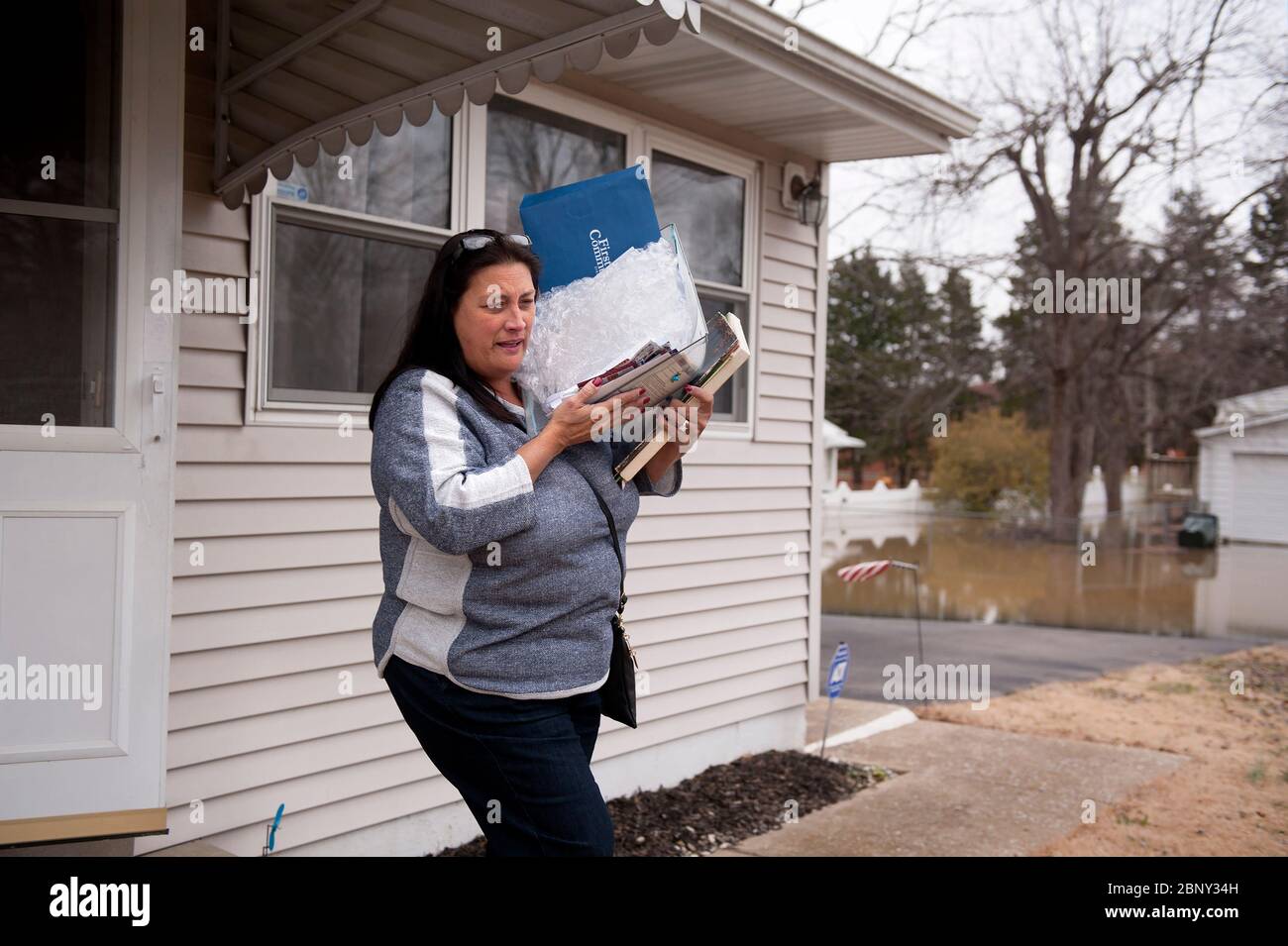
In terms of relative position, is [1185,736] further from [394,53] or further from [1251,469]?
[1251,469]

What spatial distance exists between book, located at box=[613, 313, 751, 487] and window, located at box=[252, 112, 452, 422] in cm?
176

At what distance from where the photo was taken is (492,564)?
212 cm

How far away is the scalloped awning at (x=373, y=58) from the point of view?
8.89ft

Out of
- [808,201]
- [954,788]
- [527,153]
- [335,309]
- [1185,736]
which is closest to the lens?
[335,309]

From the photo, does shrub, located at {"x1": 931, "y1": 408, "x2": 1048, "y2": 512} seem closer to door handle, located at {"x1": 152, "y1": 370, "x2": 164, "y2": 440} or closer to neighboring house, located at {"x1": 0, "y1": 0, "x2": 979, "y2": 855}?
neighboring house, located at {"x1": 0, "y1": 0, "x2": 979, "y2": 855}

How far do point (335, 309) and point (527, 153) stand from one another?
4.11ft

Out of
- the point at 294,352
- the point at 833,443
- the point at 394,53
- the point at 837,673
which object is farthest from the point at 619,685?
the point at 833,443

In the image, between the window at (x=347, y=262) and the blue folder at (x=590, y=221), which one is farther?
the window at (x=347, y=262)

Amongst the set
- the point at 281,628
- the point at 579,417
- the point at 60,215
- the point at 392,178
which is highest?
the point at 392,178

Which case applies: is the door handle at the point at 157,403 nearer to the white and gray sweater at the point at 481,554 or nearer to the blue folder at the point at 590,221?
the white and gray sweater at the point at 481,554

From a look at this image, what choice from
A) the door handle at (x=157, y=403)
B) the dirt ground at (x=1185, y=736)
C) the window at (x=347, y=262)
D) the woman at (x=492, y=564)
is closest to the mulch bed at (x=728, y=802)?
the dirt ground at (x=1185, y=736)

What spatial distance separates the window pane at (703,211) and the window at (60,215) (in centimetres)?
290
